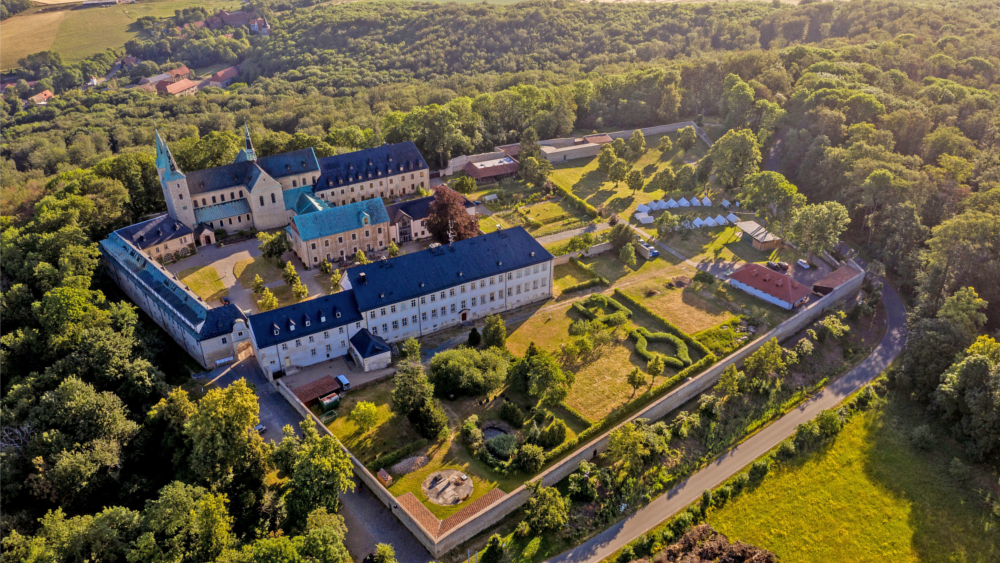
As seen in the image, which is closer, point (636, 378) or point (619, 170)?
point (636, 378)

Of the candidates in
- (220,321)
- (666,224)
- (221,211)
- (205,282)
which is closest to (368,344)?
(220,321)

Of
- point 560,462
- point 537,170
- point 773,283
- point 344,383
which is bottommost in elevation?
point 773,283

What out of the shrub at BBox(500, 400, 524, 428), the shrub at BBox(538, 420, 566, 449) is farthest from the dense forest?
the shrub at BBox(538, 420, 566, 449)

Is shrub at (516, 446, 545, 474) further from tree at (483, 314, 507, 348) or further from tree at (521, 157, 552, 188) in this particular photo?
tree at (521, 157, 552, 188)

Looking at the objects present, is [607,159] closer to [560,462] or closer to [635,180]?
[635,180]

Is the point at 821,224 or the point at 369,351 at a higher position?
the point at 369,351

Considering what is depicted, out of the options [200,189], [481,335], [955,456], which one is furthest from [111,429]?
[955,456]
